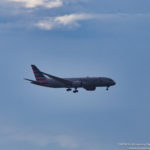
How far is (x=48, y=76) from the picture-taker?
19550 centimetres

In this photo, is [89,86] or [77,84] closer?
[77,84]

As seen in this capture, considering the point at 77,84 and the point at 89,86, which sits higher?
the point at 77,84

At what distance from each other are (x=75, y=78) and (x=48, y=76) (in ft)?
40.8

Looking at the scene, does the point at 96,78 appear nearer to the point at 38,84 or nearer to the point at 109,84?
the point at 109,84

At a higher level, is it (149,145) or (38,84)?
(38,84)

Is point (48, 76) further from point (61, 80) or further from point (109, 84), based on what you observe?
point (109, 84)

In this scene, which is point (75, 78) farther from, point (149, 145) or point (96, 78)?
point (149, 145)

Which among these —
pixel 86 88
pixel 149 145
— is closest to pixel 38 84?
pixel 86 88

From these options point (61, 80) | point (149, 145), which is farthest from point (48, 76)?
point (149, 145)

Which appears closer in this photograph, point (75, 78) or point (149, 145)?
point (149, 145)

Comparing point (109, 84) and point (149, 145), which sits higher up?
point (109, 84)

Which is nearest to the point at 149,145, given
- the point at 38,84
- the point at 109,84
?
the point at 109,84

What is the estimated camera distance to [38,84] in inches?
7854

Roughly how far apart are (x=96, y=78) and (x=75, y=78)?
9606 millimetres
